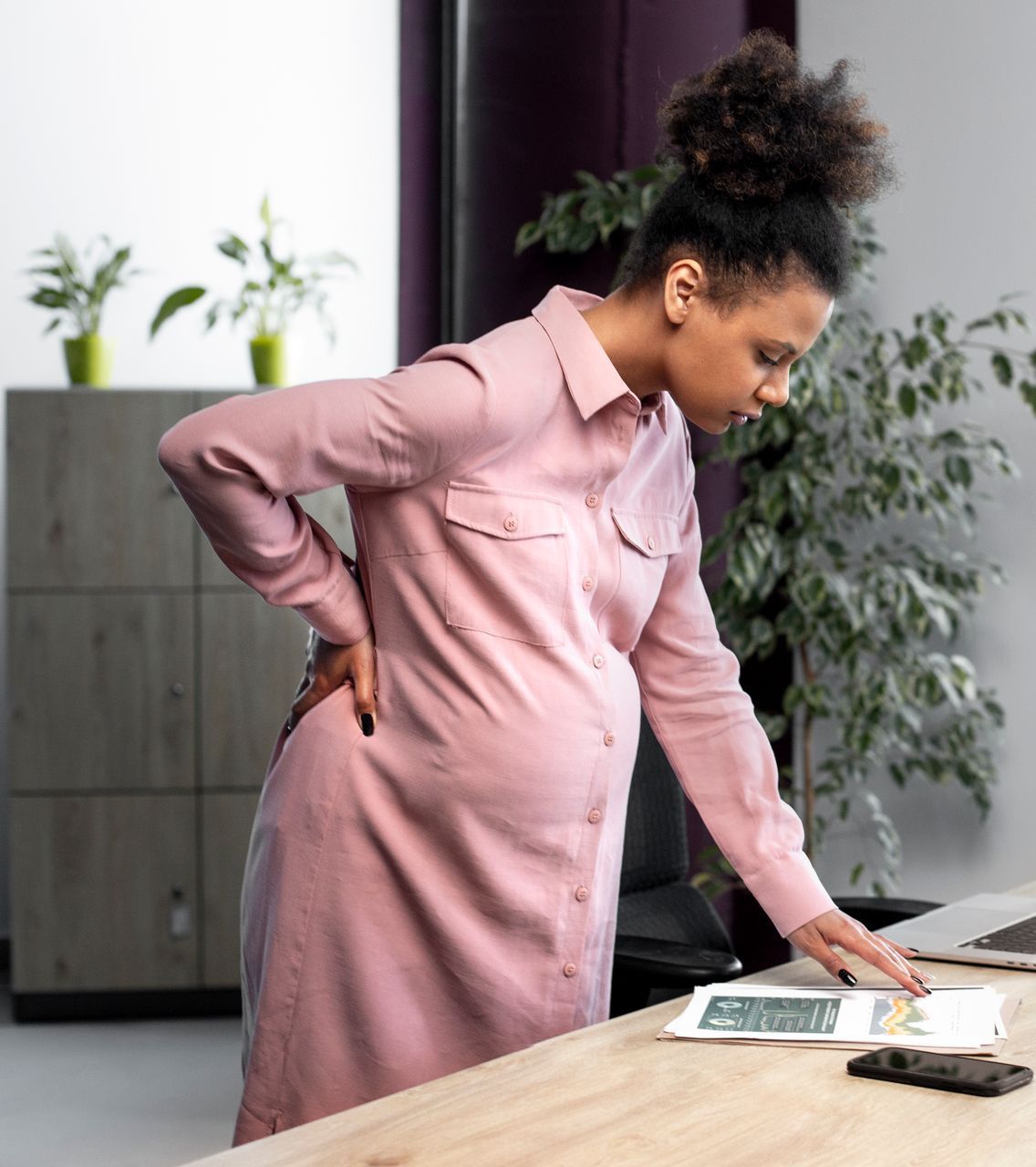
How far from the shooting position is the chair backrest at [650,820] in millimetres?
2322

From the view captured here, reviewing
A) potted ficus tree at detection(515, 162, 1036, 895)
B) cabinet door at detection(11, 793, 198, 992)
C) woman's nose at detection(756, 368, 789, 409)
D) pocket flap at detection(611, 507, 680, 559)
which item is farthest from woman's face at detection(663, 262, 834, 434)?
cabinet door at detection(11, 793, 198, 992)

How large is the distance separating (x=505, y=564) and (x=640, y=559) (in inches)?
6.8

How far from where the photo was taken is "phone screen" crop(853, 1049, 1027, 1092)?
113cm

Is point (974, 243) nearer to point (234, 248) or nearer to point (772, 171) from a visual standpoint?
point (234, 248)

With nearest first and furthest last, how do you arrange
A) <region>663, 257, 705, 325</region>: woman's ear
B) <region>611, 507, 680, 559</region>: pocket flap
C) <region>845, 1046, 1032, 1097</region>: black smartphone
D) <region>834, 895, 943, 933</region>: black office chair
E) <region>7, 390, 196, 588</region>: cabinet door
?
<region>845, 1046, 1032, 1097</region>: black smartphone < <region>663, 257, 705, 325</region>: woman's ear < <region>611, 507, 680, 559</region>: pocket flap < <region>834, 895, 943, 933</region>: black office chair < <region>7, 390, 196, 588</region>: cabinet door

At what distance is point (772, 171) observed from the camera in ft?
4.39

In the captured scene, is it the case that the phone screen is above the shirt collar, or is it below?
below

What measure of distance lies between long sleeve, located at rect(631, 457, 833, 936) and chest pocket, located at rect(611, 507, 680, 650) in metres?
0.06

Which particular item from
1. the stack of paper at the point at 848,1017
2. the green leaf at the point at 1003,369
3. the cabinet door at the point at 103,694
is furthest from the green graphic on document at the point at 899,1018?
the cabinet door at the point at 103,694

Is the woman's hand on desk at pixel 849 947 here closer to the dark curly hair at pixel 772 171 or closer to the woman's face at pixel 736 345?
the woman's face at pixel 736 345

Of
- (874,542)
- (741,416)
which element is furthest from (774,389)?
(874,542)

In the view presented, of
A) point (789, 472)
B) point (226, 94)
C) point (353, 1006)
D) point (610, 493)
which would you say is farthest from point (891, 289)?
point (353, 1006)

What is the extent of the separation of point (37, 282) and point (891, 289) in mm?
2389

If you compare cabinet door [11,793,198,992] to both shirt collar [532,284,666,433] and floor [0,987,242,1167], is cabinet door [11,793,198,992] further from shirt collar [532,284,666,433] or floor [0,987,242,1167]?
shirt collar [532,284,666,433]
